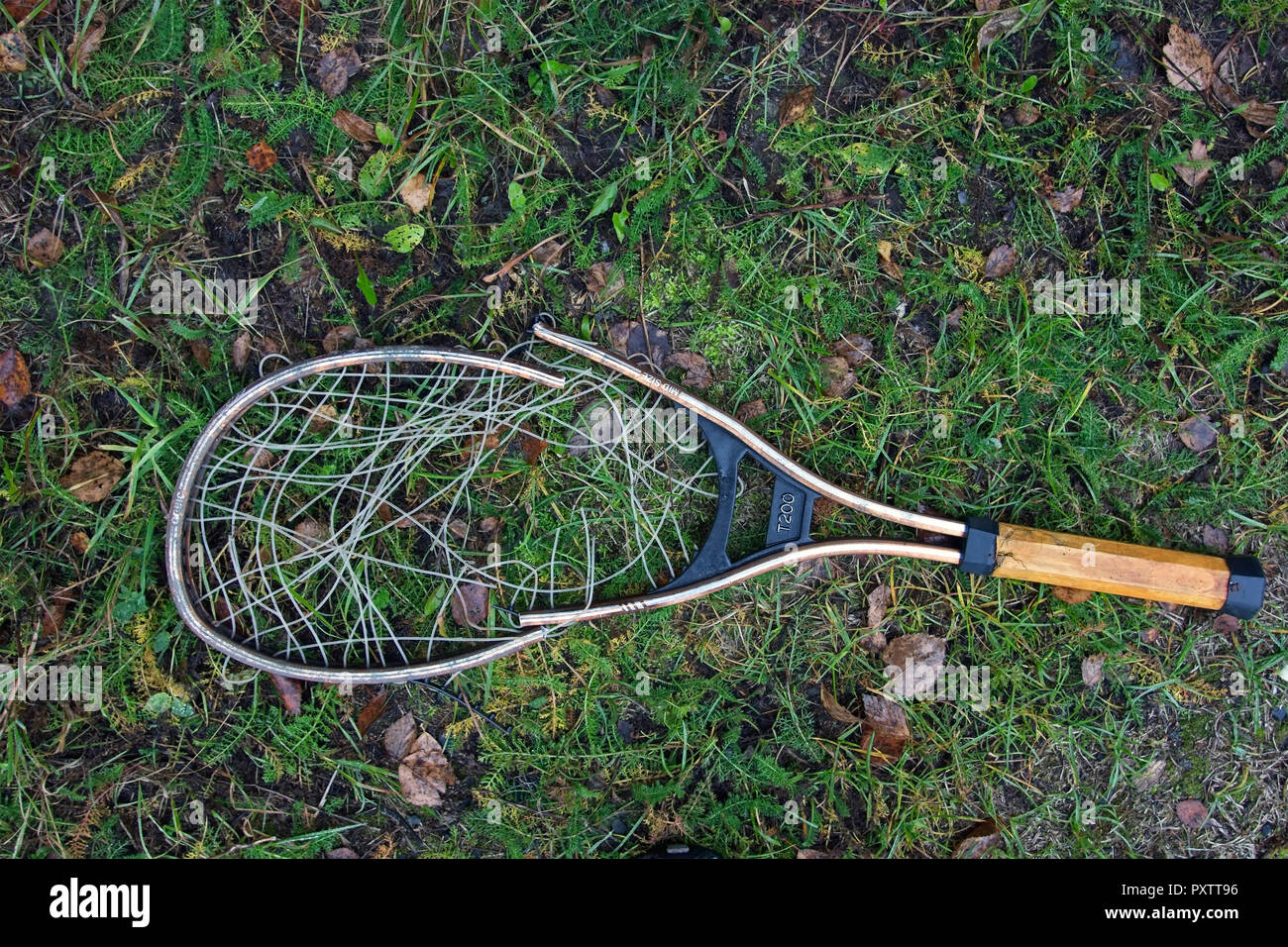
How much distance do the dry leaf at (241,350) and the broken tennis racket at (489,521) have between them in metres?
0.21

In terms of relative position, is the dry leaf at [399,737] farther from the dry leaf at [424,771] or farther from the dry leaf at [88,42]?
the dry leaf at [88,42]

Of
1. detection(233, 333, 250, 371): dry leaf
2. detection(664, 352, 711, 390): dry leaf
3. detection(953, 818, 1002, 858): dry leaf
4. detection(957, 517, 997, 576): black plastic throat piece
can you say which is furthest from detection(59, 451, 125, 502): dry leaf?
detection(953, 818, 1002, 858): dry leaf

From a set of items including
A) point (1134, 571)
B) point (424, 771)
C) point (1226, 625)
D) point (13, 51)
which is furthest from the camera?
point (1226, 625)

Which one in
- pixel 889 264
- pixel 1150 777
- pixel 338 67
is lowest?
pixel 1150 777

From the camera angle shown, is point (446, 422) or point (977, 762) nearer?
point (446, 422)

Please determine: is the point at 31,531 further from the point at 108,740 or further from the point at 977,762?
Answer: the point at 977,762

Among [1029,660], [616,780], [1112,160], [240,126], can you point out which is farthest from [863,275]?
[240,126]

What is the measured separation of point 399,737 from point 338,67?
2.81 m

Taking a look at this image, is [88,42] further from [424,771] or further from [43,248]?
[424,771]

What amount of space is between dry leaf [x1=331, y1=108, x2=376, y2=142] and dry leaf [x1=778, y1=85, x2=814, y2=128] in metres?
1.69

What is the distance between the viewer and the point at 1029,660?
323 cm

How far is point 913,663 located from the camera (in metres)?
3.20

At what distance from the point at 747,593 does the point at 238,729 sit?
2207 mm

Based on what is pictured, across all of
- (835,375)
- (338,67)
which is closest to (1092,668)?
(835,375)
